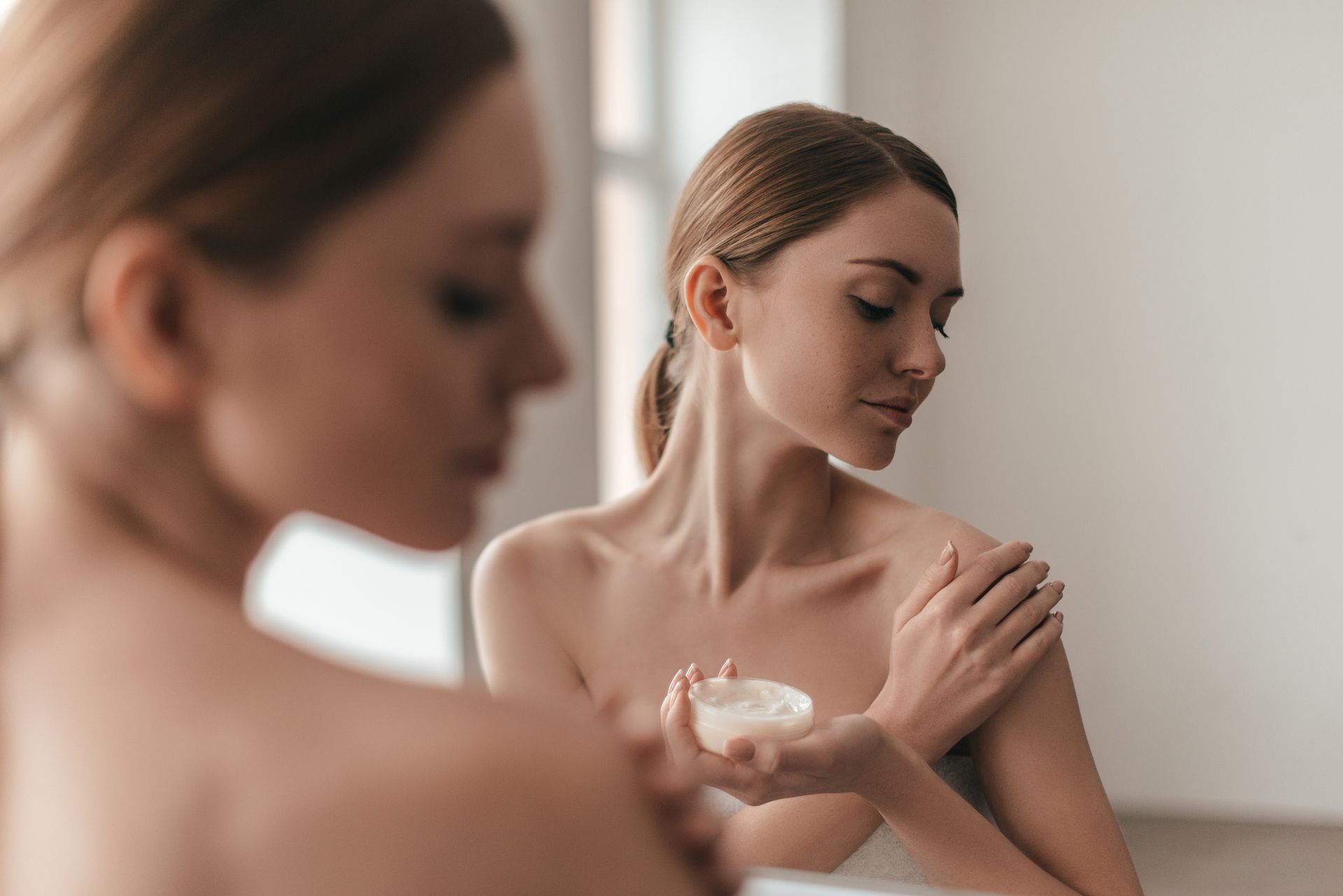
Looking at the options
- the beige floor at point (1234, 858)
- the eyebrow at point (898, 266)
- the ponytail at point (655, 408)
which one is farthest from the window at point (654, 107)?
the beige floor at point (1234, 858)

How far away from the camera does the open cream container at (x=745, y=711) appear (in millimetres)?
541

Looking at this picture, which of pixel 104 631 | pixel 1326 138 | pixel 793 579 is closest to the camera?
pixel 104 631

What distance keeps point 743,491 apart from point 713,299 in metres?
0.14

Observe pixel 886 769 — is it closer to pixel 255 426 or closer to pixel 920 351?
pixel 920 351

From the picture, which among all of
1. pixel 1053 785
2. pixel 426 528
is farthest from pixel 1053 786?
pixel 426 528

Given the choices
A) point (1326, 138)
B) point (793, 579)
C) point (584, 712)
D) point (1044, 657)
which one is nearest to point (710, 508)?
point (793, 579)

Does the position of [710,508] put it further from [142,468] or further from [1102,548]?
[142,468]

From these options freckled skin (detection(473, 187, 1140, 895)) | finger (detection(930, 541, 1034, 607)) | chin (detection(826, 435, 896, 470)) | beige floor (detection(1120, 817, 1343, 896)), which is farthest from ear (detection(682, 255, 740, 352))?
beige floor (detection(1120, 817, 1343, 896))


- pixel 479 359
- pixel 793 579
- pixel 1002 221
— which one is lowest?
pixel 793 579

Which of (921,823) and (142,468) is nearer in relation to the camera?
(142,468)

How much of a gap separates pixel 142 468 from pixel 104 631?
34 millimetres

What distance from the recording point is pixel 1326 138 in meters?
0.60

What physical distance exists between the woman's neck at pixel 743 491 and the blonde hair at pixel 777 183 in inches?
2.1

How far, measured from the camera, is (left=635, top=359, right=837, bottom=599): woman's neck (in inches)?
28.5
